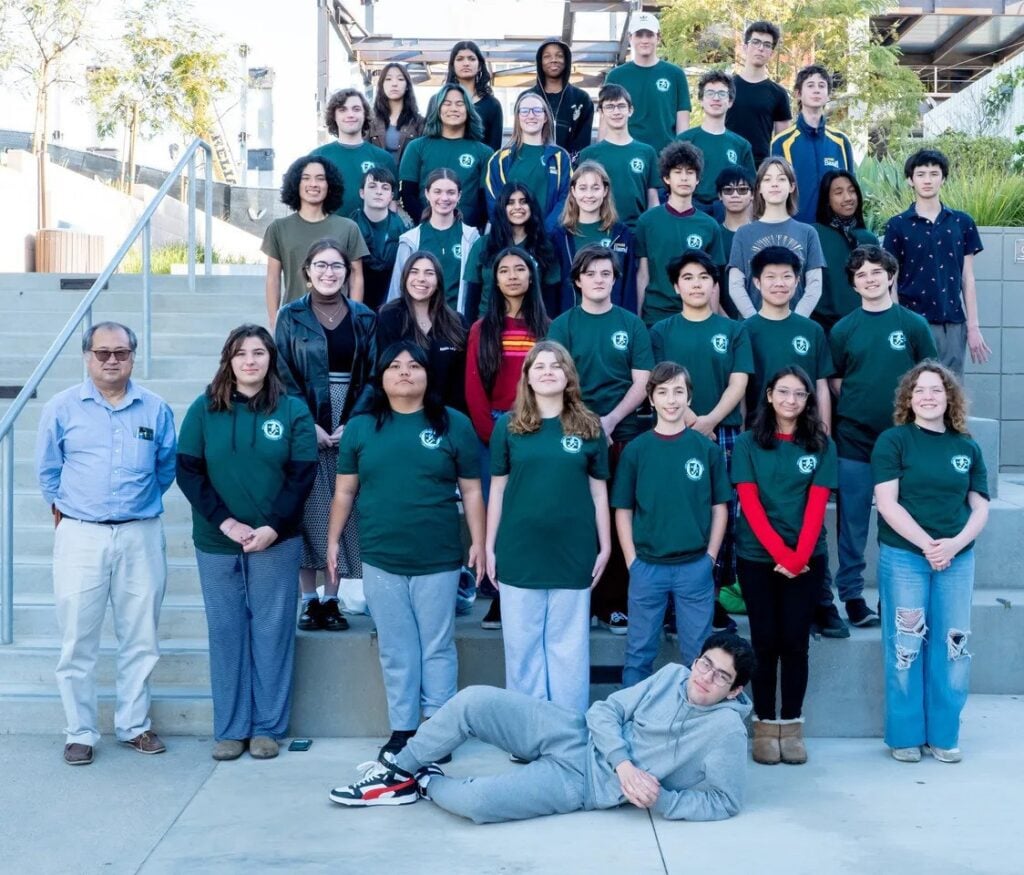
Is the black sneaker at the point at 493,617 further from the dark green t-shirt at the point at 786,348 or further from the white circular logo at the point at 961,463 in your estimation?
the white circular logo at the point at 961,463

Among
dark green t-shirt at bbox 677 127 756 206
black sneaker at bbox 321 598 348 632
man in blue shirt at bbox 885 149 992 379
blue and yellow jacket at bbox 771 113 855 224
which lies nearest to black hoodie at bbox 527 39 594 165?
dark green t-shirt at bbox 677 127 756 206

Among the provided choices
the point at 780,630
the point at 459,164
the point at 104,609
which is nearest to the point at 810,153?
the point at 459,164

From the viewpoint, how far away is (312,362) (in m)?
6.30

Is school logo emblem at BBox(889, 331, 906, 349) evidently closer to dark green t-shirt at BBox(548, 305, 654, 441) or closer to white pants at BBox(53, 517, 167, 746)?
dark green t-shirt at BBox(548, 305, 654, 441)

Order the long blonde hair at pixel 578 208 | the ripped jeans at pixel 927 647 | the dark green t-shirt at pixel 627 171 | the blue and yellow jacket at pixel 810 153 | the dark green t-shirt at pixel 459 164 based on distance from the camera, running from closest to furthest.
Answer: the ripped jeans at pixel 927 647, the long blonde hair at pixel 578 208, the dark green t-shirt at pixel 627 171, the dark green t-shirt at pixel 459 164, the blue and yellow jacket at pixel 810 153

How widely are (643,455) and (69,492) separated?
99.5 inches

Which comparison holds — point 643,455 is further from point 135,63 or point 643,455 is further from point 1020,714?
point 135,63

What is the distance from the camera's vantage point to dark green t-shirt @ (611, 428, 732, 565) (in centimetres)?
562

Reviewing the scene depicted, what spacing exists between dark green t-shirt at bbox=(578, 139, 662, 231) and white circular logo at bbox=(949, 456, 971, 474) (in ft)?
8.86

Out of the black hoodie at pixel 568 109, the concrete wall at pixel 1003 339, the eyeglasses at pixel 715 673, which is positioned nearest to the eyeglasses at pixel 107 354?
the eyeglasses at pixel 715 673

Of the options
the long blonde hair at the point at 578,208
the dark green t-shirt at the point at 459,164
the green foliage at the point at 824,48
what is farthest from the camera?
the green foliage at the point at 824,48

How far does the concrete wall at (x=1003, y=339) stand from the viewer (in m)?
9.53

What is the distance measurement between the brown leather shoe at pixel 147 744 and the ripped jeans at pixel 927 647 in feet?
10.6

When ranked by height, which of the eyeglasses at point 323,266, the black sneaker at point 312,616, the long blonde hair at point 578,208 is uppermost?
the long blonde hair at point 578,208
